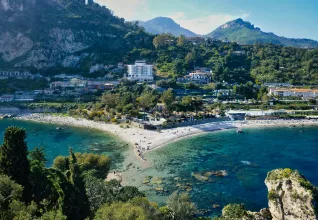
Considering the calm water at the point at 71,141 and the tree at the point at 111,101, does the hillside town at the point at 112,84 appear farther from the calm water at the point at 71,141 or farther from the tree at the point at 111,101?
the calm water at the point at 71,141

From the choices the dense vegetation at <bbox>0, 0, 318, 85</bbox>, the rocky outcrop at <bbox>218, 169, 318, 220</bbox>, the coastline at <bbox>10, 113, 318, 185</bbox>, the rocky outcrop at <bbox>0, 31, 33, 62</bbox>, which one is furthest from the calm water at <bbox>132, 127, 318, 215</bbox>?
the rocky outcrop at <bbox>0, 31, 33, 62</bbox>

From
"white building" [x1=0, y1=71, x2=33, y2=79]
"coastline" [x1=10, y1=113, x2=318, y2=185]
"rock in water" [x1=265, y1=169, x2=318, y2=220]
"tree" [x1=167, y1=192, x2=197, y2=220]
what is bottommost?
"coastline" [x1=10, y1=113, x2=318, y2=185]

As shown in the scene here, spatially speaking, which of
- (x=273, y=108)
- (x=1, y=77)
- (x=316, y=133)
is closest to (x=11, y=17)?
(x=1, y=77)

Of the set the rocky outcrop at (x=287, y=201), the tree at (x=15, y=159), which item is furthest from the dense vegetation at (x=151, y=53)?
the tree at (x=15, y=159)

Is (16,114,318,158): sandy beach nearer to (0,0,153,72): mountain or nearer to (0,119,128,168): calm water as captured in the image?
(0,119,128,168): calm water

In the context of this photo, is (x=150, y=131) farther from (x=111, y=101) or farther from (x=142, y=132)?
(x=111, y=101)

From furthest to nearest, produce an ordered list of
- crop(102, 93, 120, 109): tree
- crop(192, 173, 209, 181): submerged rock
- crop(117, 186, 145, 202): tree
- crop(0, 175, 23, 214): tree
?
crop(102, 93, 120, 109): tree → crop(192, 173, 209, 181): submerged rock → crop(117, 186, 145, 202): tree → crop(0, 175, 23, 214): tree

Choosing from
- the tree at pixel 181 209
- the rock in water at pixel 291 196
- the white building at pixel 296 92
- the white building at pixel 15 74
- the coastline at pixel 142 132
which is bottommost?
the coastline at pixel 142 132
